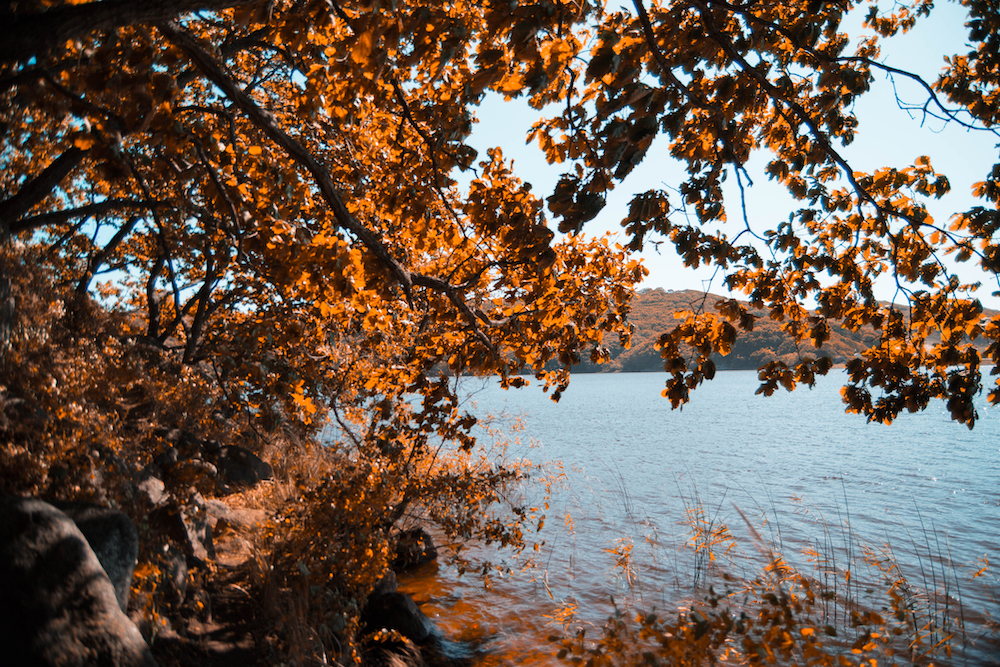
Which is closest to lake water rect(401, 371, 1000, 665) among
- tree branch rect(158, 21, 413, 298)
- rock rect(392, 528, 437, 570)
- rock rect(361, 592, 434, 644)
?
rock rect(392, 528, 437, 570)

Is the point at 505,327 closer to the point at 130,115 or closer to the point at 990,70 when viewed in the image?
the point at 130,115

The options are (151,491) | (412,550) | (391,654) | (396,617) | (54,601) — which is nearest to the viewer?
(54,601)

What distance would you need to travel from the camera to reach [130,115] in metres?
2.50

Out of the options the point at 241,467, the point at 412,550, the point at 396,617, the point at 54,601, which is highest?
the point at 54,601

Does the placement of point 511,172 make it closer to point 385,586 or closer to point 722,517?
point 385,586

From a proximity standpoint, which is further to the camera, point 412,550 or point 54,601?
point 412,550

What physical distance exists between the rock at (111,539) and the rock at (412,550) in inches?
219

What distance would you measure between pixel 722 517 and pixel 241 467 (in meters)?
11.6

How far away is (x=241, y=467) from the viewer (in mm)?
11188

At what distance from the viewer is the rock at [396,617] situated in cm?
661

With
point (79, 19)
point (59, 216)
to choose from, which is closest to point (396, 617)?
point (79, 19)

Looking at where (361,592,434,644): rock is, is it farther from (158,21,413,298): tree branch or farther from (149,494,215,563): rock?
(158,21,413,298): tree branch

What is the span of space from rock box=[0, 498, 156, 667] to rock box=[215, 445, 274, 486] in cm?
770

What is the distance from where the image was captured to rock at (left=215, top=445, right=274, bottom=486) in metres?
10.8
